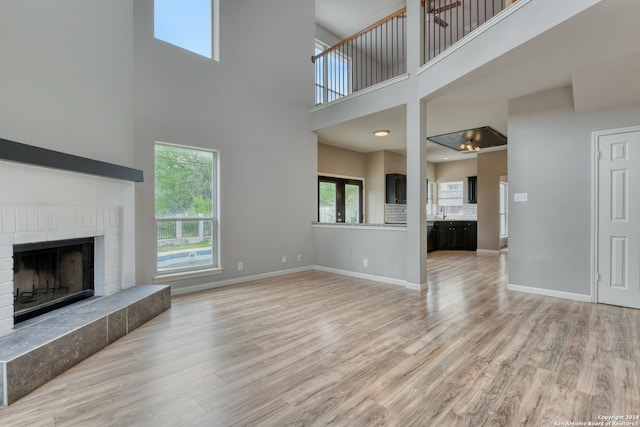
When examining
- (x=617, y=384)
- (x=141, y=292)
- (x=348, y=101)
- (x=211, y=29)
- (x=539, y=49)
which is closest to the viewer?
(x=617, y=384)

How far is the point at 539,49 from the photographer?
9.46ft

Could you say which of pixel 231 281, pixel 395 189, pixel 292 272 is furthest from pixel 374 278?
pixel 395 189

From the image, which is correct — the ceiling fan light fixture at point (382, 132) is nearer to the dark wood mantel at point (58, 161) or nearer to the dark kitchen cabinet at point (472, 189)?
the dark wood mantel at point (58, 161)

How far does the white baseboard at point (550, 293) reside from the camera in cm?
387

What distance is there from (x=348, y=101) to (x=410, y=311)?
3598 mm

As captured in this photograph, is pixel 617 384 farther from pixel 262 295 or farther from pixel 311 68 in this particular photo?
pixel 311 68

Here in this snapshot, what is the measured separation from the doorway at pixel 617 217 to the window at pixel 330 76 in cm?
508

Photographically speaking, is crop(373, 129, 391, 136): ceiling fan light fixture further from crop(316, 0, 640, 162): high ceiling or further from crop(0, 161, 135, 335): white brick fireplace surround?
crop(0, 161, 135, 335): white brick fireplace surround

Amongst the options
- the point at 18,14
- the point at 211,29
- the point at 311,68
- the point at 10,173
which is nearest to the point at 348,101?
the point at 311,68

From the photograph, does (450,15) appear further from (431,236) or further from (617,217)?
(431,236)

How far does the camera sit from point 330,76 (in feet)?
24.9

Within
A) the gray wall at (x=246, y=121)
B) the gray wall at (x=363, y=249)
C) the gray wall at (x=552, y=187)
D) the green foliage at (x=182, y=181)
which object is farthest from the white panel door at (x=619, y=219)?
the green foliage at (x=182, y=181)

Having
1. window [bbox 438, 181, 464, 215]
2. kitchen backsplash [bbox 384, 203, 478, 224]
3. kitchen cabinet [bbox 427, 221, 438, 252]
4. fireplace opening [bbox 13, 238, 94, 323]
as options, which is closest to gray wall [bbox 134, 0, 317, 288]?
fireplace opening [bbox 13, 238, 94, 323]

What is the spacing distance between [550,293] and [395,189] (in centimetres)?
442
